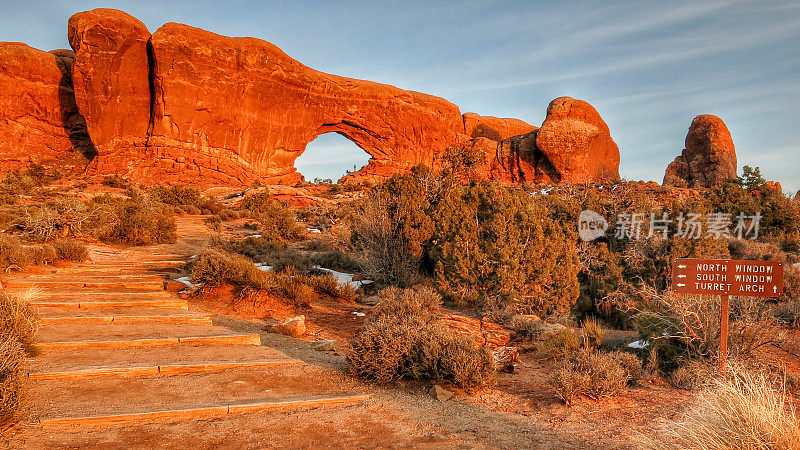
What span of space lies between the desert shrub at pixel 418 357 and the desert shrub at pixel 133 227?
11300 mm

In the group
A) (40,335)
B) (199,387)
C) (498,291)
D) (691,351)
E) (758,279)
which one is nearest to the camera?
(199,387)

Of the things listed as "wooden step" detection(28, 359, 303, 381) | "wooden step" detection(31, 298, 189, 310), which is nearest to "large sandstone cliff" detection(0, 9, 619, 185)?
"wooden step" detection(31, 298, 189, 310)

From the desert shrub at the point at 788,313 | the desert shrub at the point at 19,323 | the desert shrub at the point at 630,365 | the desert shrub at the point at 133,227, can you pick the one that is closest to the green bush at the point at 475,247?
the desert shrub at the point at 630,365

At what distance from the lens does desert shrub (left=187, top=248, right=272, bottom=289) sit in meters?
9.10

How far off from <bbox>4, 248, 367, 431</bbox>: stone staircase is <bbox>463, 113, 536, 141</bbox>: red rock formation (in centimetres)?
4971

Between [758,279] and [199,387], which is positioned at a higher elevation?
[758,279]

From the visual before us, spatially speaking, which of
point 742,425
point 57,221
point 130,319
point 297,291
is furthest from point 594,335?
point 57,221

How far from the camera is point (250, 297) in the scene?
895 centimetres

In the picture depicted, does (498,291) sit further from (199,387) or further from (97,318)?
(97,318)

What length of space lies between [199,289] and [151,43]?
33841 millimetres

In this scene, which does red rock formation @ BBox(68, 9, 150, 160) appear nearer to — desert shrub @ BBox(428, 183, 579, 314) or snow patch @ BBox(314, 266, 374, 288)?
snow patch @ BBox(314, 266, 374, 288)

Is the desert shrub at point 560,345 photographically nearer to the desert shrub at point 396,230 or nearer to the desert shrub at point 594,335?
the desert shrub at point 594,335

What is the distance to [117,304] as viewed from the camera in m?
7.25

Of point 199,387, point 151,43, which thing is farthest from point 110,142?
point 199,387
